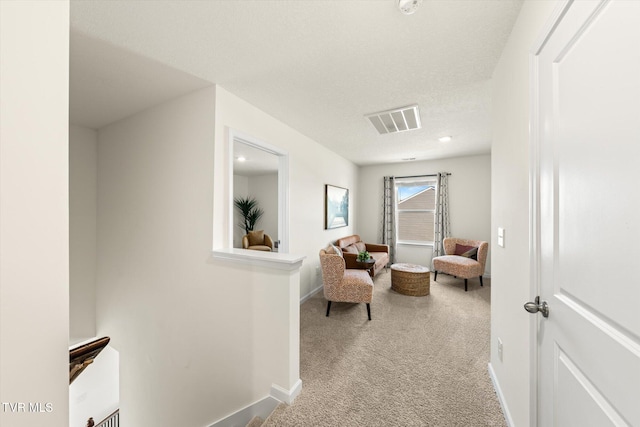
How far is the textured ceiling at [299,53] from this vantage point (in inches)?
51.9

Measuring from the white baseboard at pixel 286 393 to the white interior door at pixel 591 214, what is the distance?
Answer: 1.37 meters

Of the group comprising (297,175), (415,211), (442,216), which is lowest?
(442,216)

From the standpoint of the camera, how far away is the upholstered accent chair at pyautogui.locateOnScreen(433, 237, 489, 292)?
152 inches

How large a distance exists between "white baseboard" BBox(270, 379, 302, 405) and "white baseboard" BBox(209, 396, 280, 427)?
0.04 m

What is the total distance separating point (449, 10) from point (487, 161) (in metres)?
4.15

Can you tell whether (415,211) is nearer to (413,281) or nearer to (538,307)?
(413,281)

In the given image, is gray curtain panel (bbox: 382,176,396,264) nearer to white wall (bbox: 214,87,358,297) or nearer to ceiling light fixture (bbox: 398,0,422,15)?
white wall (bbox: 214,87,358,297)

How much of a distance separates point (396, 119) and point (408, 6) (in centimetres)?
158

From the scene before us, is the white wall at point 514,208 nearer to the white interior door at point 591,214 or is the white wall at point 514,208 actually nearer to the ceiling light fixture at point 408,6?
the white interior door at point 591,214

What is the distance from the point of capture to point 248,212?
6562 millimetres

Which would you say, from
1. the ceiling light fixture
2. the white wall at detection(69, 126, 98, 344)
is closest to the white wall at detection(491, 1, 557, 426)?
the ceiling light fixture

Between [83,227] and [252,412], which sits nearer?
[252,412]

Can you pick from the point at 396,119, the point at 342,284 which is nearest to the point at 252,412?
the point at 342,284

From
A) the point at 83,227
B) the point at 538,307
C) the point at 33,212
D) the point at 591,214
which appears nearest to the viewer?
the point at 33,212
